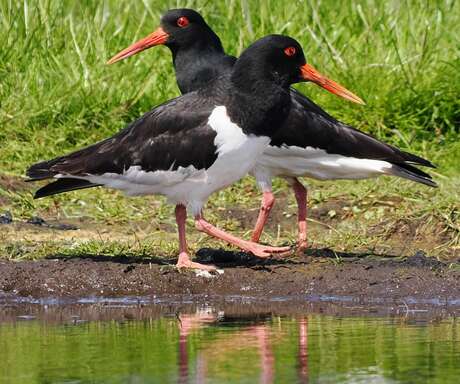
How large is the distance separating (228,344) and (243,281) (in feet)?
4.18

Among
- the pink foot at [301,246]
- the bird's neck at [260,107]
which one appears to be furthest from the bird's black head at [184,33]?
the bird's neck at [260,107]

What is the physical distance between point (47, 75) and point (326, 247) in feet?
10.0

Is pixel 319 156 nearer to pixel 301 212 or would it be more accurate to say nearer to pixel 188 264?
pixel 301 212

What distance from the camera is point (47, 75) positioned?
384 inches

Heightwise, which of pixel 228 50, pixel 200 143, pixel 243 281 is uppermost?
pixel 228 50

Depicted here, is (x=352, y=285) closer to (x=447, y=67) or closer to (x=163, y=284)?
(x=163, y=284)

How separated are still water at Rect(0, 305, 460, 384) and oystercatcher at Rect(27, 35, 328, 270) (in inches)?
29.0

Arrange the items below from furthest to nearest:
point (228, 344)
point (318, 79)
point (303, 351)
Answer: point (318, 79) < point (228, 344) < point (303, 351)

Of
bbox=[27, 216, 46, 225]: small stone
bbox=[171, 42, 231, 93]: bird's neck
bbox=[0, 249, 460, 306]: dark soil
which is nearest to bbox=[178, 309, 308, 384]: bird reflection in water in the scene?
bbox=[0, 249, 460, 306]: dark soil

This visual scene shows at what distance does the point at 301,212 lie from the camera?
25.9 ft

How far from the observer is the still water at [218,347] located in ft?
16.3

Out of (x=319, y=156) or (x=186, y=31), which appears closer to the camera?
(x=319, y=156)

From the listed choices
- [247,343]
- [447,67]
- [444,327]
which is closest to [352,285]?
[444,327]

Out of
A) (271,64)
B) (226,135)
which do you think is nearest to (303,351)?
(226,135)
